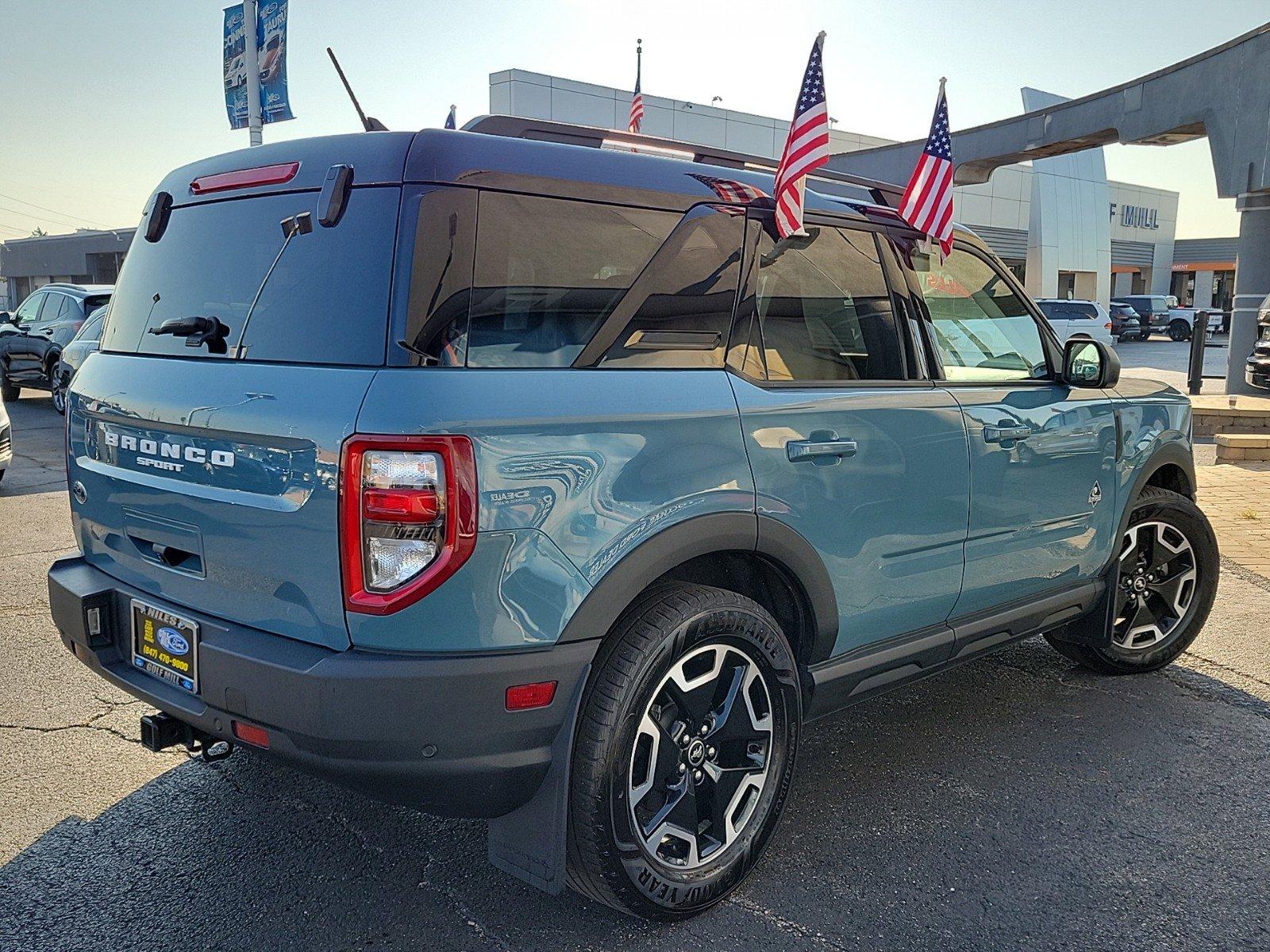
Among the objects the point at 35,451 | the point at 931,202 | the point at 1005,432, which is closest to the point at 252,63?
the point at 35,451

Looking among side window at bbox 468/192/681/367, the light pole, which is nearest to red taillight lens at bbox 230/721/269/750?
side window at bbox 468/192/681/367

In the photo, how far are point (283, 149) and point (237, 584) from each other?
1.13 m

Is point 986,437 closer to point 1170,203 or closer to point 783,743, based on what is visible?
point 783,743

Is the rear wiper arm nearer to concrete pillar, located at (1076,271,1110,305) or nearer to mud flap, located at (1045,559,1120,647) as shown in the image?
mud flap, located at (1045,559,1120,647)

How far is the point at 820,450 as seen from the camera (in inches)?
119

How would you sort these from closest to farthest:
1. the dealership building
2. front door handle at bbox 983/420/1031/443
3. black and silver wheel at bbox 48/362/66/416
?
front door handle at bbox 983/420/1031/443 < black and silver wheel at bbox 48/362/66/416 < the dealership building

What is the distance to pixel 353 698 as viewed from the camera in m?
2.25

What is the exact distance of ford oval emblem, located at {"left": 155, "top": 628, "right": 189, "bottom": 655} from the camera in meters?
2.64

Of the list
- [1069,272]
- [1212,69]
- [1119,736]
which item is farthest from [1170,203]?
[1119,736]

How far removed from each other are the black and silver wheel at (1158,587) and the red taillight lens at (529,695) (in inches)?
120

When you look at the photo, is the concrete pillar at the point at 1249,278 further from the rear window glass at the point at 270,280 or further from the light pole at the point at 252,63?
the rear window glass at the point at 270,280

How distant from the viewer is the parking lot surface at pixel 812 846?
2727mm

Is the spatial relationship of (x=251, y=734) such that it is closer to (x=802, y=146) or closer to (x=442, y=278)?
(x=442, y=278)

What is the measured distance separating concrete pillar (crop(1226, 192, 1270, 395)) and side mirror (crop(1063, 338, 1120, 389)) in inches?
615
